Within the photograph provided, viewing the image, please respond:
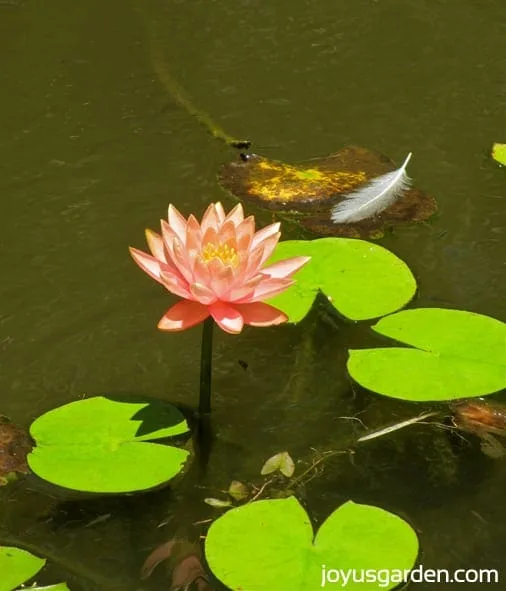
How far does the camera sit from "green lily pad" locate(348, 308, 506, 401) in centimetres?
210

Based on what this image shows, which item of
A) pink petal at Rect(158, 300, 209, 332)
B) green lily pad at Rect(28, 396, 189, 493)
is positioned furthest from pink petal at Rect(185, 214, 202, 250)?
green lily pad at Rect(28, 396, 189, 493)

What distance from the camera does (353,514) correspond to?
183 centimetres

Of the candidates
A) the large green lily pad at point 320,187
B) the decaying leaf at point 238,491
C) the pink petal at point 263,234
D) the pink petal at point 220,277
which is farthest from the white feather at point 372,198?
the decaying leaf at point 238,491

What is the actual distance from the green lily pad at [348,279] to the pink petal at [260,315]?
29cm

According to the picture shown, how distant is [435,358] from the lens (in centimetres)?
219

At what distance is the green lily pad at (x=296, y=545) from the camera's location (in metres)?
1.71

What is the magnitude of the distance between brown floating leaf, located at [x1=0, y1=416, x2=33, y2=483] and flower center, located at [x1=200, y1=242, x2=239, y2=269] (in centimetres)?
47

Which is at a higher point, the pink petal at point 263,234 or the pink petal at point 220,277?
the pink petal at point 220,277

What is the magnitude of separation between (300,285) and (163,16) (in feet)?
5.38

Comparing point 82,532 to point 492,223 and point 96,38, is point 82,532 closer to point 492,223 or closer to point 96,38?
point 492,223

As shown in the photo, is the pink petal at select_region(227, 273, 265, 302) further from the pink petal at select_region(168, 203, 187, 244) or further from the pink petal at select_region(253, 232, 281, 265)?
the pink petal at select_region(168, 203, 187, 244)

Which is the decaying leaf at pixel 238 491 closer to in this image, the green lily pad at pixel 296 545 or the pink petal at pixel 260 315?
the green lily pad at pixel 296 545

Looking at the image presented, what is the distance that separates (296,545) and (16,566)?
0.46m

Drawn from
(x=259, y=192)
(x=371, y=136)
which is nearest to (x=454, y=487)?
(x=259, y=192)
